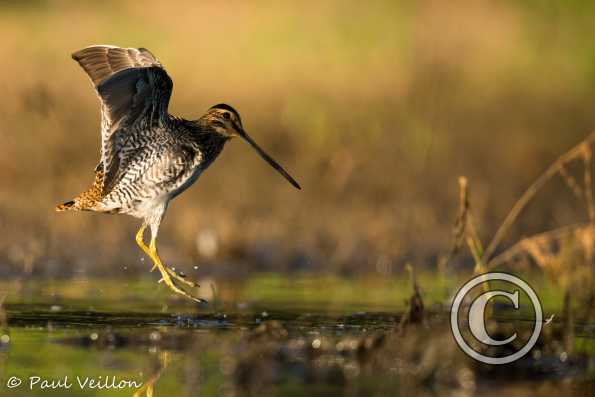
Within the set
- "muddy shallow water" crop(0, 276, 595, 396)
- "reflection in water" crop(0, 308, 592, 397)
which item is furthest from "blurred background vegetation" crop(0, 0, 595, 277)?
"reflection in water" crop(0, 308, 592, 397)

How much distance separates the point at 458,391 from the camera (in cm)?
600

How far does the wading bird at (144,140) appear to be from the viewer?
25.2 feet

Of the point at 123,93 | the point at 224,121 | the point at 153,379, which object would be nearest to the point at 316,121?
the point at 224,121

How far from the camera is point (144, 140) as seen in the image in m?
8.12

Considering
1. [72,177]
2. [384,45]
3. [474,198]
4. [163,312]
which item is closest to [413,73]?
[384,45]

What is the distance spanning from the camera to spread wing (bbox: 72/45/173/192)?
7.55 m

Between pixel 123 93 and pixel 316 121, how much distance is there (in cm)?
556

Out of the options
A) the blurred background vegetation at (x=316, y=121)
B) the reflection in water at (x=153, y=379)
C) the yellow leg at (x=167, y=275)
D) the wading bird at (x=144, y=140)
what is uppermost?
the blurred background vegetation at (x=316, y=121)

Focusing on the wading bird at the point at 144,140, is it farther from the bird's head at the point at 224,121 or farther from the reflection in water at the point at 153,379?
the reflection in water at the point at 153,379

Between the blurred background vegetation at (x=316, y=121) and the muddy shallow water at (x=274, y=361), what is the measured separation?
9.69 feet

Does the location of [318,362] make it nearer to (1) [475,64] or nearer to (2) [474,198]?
(2) [474,198]

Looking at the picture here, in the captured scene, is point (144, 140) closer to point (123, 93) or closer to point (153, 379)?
point (123, 93)

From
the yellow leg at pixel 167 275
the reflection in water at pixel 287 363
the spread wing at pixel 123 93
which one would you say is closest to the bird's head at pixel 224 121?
the spread wing at pixel 123 93

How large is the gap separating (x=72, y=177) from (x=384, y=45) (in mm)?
4813
